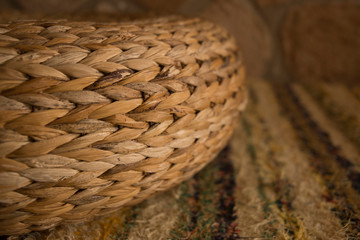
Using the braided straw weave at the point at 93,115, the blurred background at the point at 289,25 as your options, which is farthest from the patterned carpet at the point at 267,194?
the blurred background at the point at 289,25

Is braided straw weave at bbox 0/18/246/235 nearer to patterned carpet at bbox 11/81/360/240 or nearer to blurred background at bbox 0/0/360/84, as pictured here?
patterned carpet at bbox 11/81/360/240

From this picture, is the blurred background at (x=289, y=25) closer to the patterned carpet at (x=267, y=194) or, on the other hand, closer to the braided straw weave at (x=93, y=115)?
the patterned carpet at (x=267, y=194)

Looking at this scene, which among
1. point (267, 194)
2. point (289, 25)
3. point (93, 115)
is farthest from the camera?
point (289, 25)

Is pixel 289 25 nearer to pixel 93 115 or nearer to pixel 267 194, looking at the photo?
pixel 267 194

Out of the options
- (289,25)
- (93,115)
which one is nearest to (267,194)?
(93,115)

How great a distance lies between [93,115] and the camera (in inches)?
12.1

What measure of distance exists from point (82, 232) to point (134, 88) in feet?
0.67

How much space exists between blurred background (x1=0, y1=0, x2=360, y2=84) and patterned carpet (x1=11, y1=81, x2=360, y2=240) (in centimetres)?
29

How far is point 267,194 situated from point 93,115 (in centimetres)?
31

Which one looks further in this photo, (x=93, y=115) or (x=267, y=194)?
(x=267, y=194)

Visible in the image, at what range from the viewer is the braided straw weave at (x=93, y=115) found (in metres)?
0.29

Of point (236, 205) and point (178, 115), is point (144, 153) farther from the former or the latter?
point (236, 205)

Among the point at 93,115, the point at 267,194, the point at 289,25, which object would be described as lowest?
the point at 267,194

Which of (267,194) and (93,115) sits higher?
(93,115)
